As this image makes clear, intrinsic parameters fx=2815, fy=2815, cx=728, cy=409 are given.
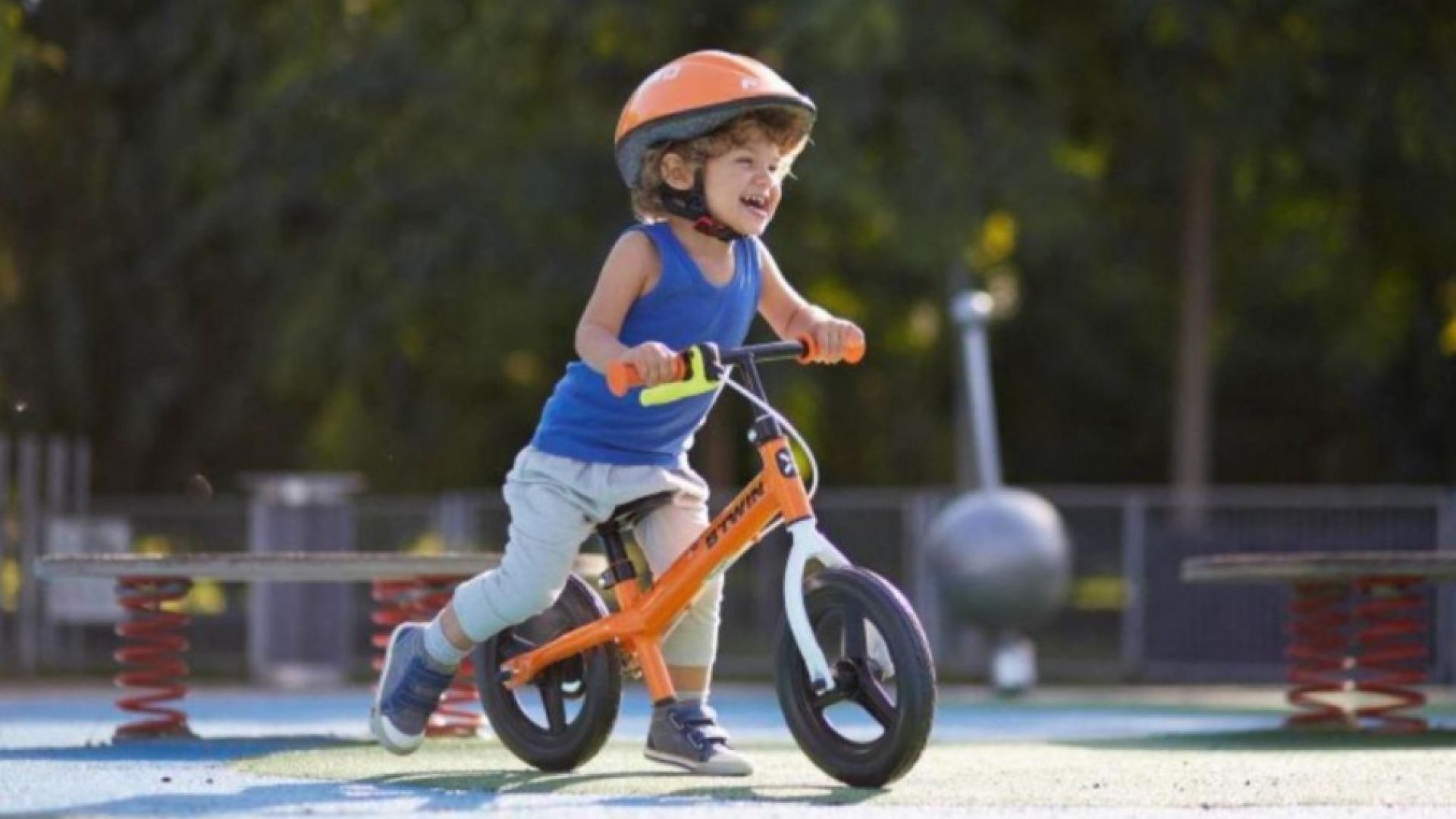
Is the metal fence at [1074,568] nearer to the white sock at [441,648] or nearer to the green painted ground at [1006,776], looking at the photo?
the green painted ground at [1006,776]

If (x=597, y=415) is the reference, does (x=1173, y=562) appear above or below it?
below

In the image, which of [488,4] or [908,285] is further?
[908,285]

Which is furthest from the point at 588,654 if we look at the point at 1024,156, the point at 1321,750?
the point at 1024,156

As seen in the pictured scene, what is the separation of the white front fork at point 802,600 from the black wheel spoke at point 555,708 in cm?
99

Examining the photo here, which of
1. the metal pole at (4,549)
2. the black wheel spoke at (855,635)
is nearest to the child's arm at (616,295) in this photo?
the black wheel spoke at (855,635)

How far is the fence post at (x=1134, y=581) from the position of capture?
19.4 m

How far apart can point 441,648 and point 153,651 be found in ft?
7.80

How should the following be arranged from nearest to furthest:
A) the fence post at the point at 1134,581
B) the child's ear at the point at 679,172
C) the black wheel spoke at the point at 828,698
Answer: the black wheel spoke at the point at 828,698 < the child's ear at the point at 679,172 < the fence post at the point at 1134,581

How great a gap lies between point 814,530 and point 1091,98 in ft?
58.8

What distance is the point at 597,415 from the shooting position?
736 cm

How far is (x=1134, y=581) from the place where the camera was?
774 inches

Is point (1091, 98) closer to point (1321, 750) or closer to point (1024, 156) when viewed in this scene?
point (1024, 156)

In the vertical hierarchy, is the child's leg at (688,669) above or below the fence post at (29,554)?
above

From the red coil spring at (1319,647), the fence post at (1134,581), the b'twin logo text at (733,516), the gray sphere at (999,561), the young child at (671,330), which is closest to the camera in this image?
the b'twin logo text at (733,516)
